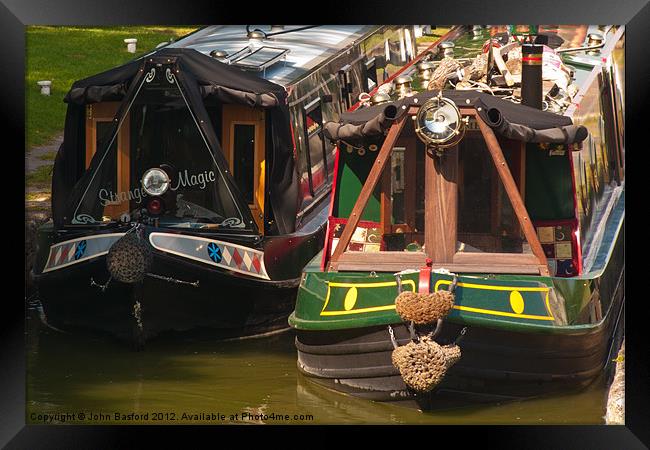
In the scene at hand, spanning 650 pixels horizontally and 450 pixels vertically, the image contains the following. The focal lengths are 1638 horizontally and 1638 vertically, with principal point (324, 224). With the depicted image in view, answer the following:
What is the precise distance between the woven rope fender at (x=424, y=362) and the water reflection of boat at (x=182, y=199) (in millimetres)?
3008

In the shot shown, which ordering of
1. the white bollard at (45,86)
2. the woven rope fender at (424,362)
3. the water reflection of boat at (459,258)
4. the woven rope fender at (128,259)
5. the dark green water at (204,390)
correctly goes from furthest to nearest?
the woven rope fender at (128,259) → the white bollard at (45,86) → the dark green water at (204,390) → the water reflection of boat at (459,258) → the woven rope fender at (424,362)

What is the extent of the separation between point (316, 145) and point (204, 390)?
314cm

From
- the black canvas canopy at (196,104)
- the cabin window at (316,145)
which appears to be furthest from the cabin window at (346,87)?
the black canvas canopy at (196,104)

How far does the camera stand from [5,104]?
40.5 feet

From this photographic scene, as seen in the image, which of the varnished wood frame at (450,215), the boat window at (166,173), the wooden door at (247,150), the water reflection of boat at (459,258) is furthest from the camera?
the wooden door at (247,150)

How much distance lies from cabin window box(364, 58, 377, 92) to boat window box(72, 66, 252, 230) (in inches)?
105

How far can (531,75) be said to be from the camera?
42.2ft

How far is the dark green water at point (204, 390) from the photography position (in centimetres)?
1253

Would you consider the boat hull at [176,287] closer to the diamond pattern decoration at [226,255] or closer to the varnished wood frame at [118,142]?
the diamond pattern decoration at [226,255]

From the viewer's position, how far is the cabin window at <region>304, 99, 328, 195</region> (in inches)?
609

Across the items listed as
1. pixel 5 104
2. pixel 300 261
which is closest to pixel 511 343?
pixel 300 261

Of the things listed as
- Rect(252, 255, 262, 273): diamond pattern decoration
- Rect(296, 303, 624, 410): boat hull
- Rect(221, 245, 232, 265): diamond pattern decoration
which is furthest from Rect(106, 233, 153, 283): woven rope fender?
Rect(296, 303, 624, 410): boat hull

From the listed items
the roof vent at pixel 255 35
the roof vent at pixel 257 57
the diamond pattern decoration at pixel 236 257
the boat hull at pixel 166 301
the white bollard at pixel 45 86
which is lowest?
the boat hull at pixel 166 301

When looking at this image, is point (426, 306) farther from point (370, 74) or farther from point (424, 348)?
point (370, 74)
